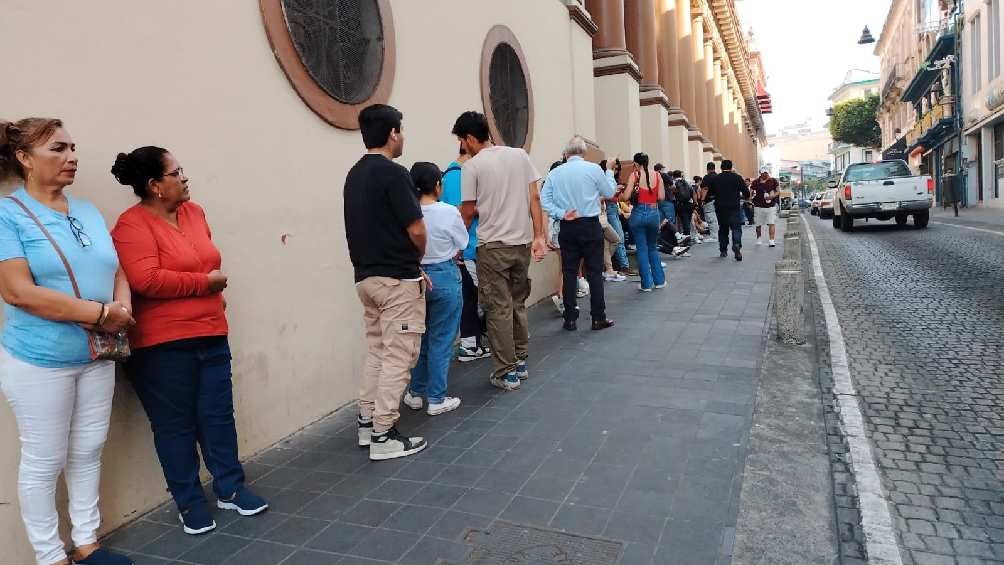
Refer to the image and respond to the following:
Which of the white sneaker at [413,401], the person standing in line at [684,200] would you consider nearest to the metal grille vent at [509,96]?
the white sneaker at [413,401]

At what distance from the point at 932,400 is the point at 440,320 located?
3159mm

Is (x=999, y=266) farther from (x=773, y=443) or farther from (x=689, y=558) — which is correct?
(x=689, y=558)

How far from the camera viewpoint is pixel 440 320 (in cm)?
441

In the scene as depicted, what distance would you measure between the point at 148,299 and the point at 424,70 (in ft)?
12.1

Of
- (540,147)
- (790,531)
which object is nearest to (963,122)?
(540,147)

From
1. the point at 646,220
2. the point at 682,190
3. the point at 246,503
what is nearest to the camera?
the point at 246,503

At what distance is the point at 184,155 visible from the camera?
11.5 ft

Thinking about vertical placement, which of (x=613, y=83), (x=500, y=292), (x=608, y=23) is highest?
(x=608, y=23)

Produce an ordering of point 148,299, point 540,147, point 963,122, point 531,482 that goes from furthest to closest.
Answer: point 963,122 < point 540,147 < point 531,482 < point 148,299

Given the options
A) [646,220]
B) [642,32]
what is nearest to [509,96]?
[646,220]

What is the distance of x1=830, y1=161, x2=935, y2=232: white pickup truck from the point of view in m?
16.7

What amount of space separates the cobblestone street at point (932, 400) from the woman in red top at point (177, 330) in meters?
2.77

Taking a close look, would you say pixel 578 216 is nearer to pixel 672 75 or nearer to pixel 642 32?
pixel 642 32

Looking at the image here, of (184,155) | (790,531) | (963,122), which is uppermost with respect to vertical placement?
(963,122)
